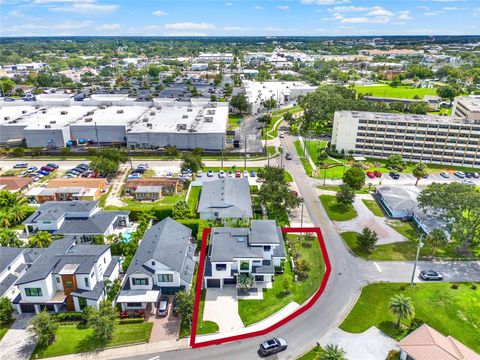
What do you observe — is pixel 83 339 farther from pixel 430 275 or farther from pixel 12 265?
pixel 430 275

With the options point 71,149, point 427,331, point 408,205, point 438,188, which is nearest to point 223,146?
point 71,149

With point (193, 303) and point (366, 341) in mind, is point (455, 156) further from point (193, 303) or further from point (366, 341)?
point (193, 303)

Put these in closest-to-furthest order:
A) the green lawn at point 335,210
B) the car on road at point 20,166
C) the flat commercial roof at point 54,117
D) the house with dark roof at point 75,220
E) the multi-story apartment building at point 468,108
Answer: the house with dark roof at point 75,220, the green lawn at point 335,210, the car on road at point 20,166, the multi-story apartment building at point 468,108, the flat commercial roof at point 54,117

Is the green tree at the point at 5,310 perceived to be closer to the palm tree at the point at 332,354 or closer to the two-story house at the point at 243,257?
the two-story house at the point at 243,257

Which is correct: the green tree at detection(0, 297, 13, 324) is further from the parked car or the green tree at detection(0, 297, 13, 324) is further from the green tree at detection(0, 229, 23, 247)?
the parked car

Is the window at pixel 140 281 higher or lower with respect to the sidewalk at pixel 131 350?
higher

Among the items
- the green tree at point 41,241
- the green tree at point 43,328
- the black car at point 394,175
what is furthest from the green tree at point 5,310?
the black car at point 394,175
